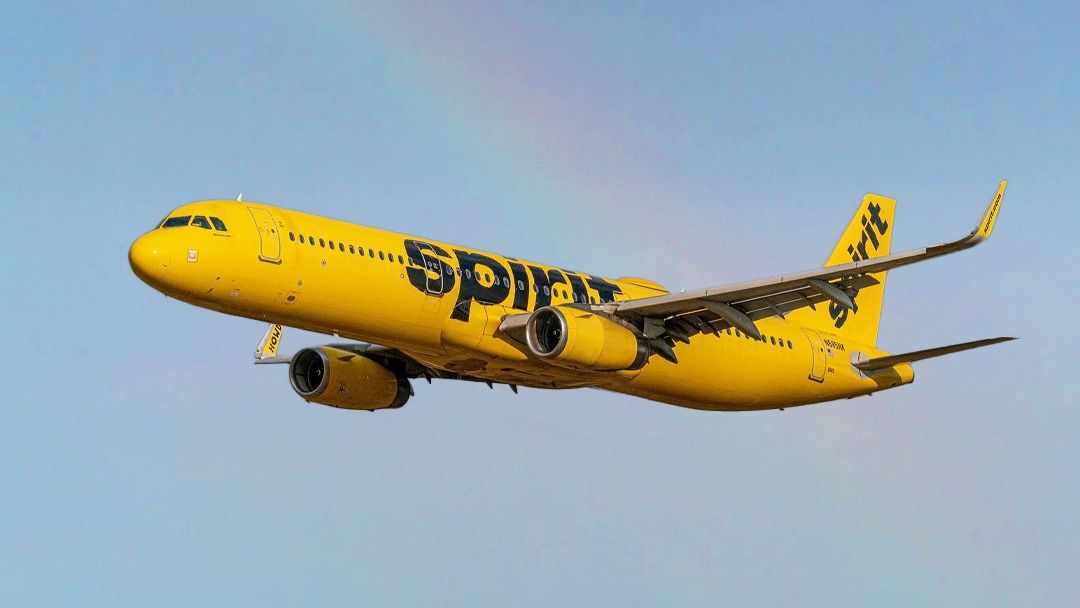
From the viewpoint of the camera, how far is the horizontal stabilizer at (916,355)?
51625 millimetres

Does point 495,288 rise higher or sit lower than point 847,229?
lower

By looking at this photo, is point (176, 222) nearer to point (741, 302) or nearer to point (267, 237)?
point (267, 237)

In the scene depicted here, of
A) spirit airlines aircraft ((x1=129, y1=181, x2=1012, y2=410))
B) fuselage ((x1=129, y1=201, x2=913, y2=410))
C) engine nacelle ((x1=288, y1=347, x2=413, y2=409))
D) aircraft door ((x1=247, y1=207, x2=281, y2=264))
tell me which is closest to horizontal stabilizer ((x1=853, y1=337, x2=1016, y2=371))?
spirit airlines aircraft ((x1=129, y1=181, x2=1012, y2=410))

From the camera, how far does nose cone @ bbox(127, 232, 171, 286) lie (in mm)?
43844

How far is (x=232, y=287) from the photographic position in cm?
4475

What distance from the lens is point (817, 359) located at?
58.3 meters

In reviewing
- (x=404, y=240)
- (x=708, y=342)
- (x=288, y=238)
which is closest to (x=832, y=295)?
(x=708, y=342)

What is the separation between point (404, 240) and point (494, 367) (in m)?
5.21

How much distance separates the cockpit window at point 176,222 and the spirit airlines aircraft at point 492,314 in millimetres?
48

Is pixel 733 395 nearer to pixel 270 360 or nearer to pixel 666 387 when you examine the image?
pixel 666 387

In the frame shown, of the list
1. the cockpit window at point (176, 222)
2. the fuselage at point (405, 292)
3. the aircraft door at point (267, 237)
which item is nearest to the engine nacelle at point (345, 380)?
the fuselage at point (405, 292)

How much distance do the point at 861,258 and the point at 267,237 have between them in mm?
28010

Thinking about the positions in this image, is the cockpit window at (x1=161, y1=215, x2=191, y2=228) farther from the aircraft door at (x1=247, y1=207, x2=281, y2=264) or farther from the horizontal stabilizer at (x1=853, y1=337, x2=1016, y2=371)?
the horizontal stabilizer at (x1=853, y1=337, x2=1016, y2=371)

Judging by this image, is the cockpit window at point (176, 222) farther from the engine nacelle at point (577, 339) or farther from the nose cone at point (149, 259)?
the engine nacelle at point (577, 339)
